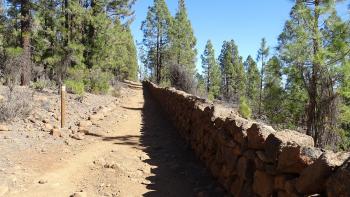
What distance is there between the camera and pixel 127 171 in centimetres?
663

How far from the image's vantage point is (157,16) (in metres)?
46.9

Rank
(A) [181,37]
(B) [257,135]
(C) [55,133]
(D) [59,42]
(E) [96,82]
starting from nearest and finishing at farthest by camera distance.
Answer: (B) [257,135], (C) [55,133], (D) [59,42], (E) [96,82], (A) [181,37]

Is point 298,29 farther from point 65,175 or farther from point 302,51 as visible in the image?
point 65,175

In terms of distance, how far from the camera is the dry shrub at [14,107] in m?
8.95

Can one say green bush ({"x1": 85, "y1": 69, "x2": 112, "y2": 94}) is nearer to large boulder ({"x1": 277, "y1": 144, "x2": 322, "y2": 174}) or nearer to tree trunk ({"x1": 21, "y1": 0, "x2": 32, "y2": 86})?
tree trunk ({"x1": 21, "y1": 0, "x2": 32, "y2": 86})

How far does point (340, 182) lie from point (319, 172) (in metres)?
0.28

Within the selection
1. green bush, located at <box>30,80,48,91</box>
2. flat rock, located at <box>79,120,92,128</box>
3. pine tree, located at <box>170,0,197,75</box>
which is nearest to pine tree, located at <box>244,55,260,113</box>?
pine tree, located at <box>170,0,197,75</box>

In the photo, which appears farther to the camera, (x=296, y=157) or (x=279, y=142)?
(x=279, y=142)

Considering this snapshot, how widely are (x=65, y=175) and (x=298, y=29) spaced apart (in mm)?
12061

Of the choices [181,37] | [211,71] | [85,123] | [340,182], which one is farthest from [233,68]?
[340,182]

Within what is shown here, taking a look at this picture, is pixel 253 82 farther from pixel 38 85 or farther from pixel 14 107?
pixel 14 107

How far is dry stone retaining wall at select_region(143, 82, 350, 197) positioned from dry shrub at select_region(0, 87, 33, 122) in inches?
183

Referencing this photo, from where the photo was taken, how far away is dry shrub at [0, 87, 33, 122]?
8.95 m

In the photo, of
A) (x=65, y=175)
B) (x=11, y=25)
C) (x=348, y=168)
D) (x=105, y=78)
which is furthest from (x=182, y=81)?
(x=348, y=168)
